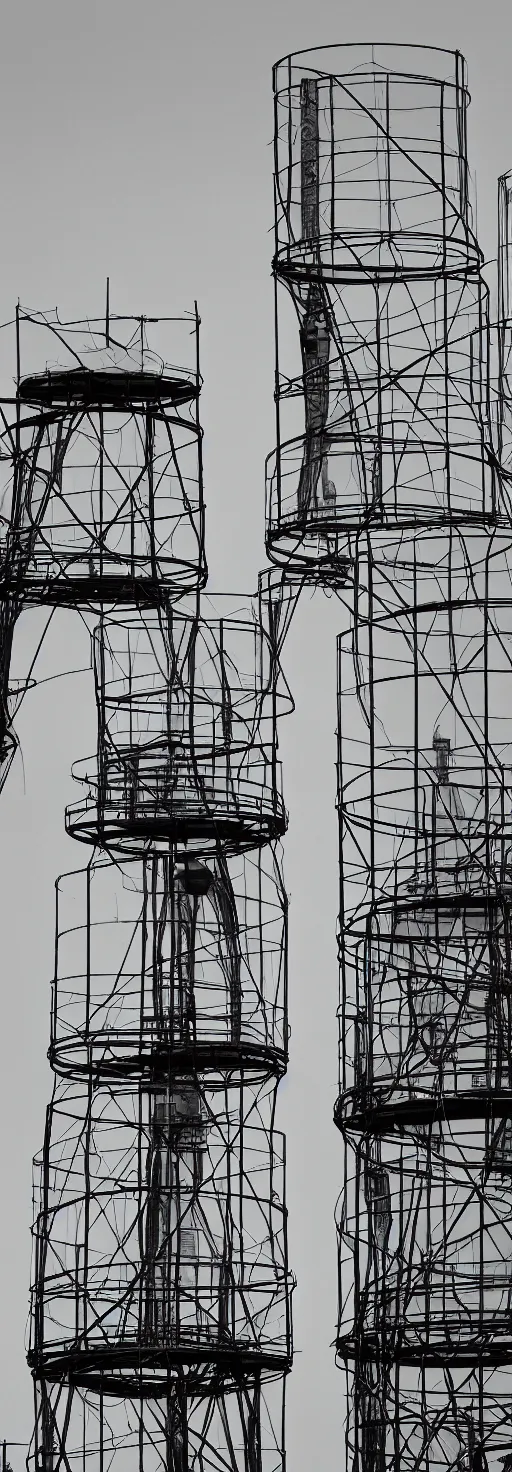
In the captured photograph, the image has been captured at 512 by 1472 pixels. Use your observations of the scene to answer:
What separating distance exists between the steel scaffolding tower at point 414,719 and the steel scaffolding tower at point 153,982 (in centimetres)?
147

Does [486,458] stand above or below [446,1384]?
above

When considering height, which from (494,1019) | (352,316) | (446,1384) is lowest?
(446,1384)

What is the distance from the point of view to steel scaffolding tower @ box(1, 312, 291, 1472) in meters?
44.5

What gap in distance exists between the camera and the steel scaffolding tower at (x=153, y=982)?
44.5 metres

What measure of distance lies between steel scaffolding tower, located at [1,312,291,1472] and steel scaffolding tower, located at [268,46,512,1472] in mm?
1471

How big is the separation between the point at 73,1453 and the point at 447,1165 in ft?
22.6

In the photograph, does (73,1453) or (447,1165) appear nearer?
(447,1165)

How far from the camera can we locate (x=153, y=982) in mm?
45906

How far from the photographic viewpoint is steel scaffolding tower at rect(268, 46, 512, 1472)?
40969 mm

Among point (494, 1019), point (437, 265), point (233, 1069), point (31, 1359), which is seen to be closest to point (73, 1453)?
point (31, 1359)

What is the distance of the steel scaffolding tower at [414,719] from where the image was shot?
40969 millimetres

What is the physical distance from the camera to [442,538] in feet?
144

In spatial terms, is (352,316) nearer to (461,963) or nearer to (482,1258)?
(461,963)

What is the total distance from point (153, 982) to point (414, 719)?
17.5ft
